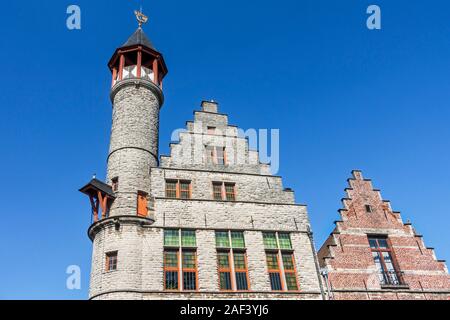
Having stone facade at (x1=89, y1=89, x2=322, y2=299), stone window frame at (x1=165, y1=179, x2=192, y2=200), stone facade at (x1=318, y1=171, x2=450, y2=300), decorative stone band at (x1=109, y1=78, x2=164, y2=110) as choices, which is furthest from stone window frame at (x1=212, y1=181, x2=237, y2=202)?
decorative stone band at (x1=109, y1=78, x2=164, y2=110)

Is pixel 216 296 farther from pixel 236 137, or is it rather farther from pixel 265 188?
pixel 236 137

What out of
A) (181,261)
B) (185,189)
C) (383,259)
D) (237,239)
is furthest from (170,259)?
(383,259)

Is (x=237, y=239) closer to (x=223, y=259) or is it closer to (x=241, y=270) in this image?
(x=223, y=259)

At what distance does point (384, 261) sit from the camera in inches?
622

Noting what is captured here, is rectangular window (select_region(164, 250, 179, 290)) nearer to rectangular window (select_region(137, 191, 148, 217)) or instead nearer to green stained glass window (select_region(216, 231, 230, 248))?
green stained glass window (select_region(216, 231, 230, 248))

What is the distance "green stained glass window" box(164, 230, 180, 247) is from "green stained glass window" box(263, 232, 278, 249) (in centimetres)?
330

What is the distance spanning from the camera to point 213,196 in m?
15.8

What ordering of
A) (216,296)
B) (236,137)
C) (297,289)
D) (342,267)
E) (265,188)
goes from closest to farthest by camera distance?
(216,296) < (297,289) < (342,267) < (265,188) < (236,137)

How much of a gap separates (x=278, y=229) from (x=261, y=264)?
165 cm

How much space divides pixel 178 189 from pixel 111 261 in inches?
147

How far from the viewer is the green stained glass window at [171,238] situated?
14.1 m

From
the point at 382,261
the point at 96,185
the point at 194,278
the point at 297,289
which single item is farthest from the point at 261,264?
the point at 96,185

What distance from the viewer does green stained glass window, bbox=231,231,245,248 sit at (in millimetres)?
14602

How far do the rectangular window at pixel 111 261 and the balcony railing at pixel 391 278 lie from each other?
9.73m
